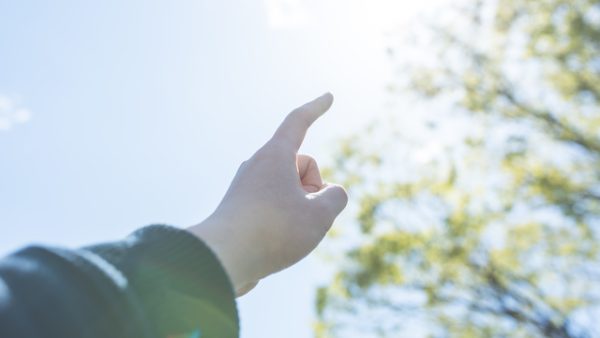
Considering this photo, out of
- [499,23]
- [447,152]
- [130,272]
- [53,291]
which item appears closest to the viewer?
[53,291]

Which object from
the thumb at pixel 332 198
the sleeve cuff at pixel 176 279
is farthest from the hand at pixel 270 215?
the sleeve cuff at pixel 176 279

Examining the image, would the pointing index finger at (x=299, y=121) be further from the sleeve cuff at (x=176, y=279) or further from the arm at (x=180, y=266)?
the sleeve cuff at (x=176, y=279)

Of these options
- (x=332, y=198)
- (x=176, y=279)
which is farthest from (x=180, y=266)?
(x=332, y=198)

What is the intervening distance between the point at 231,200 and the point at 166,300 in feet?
1.88

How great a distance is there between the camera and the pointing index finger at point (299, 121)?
4.83ft

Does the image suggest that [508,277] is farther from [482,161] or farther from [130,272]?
[130,272]

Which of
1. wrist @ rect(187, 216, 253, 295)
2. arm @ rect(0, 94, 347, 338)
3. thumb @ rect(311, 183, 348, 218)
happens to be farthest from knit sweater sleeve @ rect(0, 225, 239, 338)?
thumb @ rect(311, 183, 348, 218)

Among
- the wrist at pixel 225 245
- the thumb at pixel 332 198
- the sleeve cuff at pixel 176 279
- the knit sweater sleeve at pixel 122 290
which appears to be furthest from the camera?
the thumb at pixel 332 198

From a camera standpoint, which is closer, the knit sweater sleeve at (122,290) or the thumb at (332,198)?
the knit sweater sleeve at (122,290)

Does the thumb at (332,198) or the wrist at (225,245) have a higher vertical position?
the wrist at (225,245)

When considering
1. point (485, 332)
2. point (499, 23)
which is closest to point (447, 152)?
point (499, 23)

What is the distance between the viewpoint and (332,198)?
4.86 feet

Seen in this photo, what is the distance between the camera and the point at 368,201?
10758 millimetres

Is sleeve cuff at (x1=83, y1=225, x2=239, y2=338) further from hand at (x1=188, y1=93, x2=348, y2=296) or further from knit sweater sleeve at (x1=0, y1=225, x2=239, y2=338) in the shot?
hand at (x1=188, y1=93, x2=348, y2=296)
